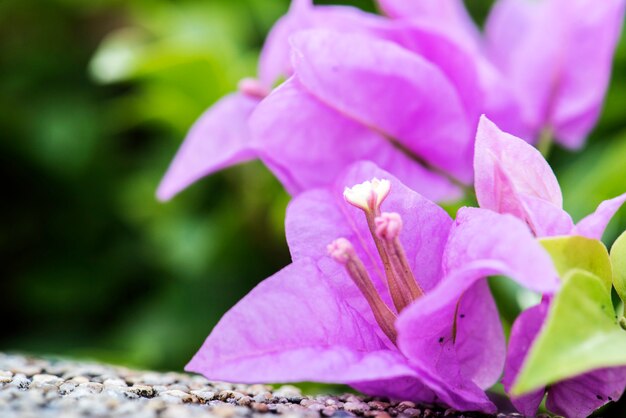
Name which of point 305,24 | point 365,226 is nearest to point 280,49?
point 305,24

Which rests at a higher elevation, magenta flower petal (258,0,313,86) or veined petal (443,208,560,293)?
magenta flower petal (258,0,313,86)

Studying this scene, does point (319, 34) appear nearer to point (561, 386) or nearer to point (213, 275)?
point (561, 386)

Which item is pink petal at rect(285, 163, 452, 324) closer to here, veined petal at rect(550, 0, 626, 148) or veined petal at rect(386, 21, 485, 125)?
veined petal at rect(386, 21, 485, 125)

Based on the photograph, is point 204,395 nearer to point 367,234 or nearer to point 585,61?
point 367,234

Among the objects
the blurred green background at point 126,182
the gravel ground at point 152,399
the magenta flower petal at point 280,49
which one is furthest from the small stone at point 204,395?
the blurred green background at point 126,182

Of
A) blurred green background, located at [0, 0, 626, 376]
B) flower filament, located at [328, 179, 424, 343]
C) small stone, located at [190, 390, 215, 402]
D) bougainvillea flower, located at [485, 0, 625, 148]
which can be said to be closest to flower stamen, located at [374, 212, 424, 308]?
flower filament, located at [328, 179, 424, 343]

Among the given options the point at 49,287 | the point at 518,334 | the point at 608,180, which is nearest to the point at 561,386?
the point at 518,334

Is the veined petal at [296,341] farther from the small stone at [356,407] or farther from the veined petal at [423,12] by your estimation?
the veined petal at [423,12]

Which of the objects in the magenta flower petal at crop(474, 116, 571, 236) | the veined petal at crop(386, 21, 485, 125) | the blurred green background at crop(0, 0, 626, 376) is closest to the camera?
the magenta flower petal at crop(474, 116, 571, 236)
